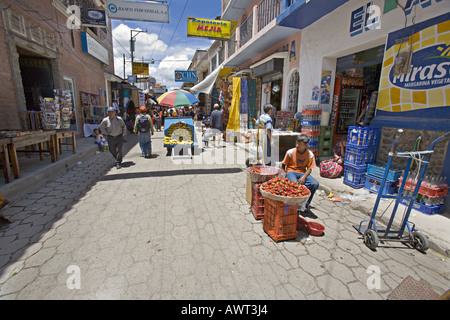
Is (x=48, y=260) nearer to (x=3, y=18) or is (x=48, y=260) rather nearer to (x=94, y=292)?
(x=94, y=292)

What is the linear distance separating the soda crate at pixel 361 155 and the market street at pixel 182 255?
1.31 metres

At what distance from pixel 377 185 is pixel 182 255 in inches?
177

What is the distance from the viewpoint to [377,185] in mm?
4801

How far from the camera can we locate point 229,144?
37.8ft

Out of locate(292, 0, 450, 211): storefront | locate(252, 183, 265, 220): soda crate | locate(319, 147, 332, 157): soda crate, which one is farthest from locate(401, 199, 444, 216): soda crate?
locate(319, 147, 332, 157): soda crate

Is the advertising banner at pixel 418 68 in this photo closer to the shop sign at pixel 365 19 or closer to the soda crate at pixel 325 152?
the shop sign at pixel 365 19

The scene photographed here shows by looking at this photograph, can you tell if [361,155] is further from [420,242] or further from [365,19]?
[365,19]

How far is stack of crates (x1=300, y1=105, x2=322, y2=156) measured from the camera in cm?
709

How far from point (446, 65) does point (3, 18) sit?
11.2 metres

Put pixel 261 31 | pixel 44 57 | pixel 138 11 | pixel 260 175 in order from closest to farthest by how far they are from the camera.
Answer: pixel 260 175
pixel 261 31
pixel 44 57
pixel 138 11

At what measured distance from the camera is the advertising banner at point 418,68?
153 inches

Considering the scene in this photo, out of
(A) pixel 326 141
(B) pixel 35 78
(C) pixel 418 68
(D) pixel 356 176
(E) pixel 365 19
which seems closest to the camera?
(C) pixel 418 68

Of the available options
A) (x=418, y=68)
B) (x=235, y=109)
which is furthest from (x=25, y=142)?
(x=418, y=68)
